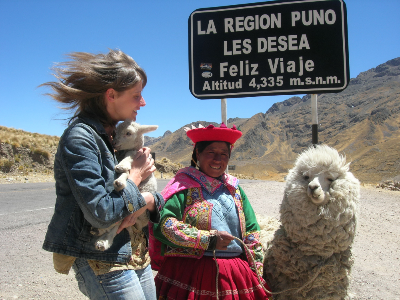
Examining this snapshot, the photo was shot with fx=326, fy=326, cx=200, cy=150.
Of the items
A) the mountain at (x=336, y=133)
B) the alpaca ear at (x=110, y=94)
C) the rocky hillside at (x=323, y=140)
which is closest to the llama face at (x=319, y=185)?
the alpaca ear at (x=110, y=94)

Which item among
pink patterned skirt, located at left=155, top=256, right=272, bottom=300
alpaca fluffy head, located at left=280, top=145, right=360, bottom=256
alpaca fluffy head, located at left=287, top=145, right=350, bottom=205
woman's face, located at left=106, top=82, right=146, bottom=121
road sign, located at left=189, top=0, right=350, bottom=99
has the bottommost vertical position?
pink patterned skirt, located at left=155, top=256, right=272, bottom=300

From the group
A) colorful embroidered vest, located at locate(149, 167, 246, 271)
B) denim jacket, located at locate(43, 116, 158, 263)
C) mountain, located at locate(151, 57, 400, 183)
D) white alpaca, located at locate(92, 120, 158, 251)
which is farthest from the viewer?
mountain, located at locate(151, 57, 400, 183)

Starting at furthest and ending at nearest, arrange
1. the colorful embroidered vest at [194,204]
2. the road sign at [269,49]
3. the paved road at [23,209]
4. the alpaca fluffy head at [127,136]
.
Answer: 1. the paved road at [23,209]
2. the road sign at [269,49]
3. the colorful embroidered vest at [194,204]
4. the alpaca fluffy head at [127,136]

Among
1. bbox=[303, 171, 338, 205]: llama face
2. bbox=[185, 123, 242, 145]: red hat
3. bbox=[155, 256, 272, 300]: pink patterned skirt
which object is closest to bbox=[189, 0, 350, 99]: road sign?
bbox=[185, 123, 242, 145]: red hat

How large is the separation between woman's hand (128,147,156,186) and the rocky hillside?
21.6 m

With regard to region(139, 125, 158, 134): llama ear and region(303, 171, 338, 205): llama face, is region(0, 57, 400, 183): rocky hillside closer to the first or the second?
region(139, 125, 158, 134): llama ear

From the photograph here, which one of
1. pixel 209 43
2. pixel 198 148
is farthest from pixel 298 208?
pixel 209 43

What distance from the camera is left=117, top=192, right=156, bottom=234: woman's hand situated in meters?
1.66

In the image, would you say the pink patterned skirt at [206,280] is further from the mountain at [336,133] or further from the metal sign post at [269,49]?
the mountain at [336,133]

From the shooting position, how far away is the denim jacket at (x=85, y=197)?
1435 mm

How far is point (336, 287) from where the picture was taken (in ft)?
7.54

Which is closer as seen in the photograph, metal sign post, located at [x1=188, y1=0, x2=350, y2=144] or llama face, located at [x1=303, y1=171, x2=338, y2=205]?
llama face, located at [x1=303, y1=171, x2=338, y2=205]

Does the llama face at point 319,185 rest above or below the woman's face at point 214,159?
below

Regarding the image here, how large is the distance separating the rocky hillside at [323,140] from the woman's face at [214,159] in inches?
835
